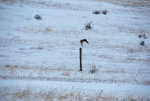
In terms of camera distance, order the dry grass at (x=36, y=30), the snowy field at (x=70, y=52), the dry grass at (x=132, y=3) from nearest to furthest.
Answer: the snowy field at (x=70, y=52), the dry grass at (x=36, y=30), the dry grass at (x=132, y=3)

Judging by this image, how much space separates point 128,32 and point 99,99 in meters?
12.4

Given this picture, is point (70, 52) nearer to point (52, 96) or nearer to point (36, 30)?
point (36, 30)

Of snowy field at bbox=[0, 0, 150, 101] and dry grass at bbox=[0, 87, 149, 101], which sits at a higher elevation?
snowy field at bbox=[0, 0, 150, 101]

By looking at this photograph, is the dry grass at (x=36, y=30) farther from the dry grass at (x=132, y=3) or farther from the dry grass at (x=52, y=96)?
the dry grass at (x=132, y=3)

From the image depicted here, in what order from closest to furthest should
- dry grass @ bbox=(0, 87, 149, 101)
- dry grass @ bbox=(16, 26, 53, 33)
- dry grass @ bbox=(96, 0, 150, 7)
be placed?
dry grass @ bbox=(0, 87, 149, 101), dry grass @ bbox=(16, 26, 53, 33), dry grass @ bbox=(96, 0, 150, 7)

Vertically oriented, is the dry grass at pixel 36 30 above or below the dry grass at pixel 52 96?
above

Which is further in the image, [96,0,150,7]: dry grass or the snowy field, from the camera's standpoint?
[96,0,150,7]: dry grass

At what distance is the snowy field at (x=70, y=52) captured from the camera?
783cm

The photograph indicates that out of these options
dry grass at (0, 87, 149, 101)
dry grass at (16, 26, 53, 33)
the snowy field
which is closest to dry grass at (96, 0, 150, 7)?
the snowy field

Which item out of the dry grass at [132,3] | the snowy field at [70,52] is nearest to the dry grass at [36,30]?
the snowy field at [70,52]

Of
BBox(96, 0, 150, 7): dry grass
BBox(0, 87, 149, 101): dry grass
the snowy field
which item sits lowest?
BBox(0, 87, 149, 101): dry grass

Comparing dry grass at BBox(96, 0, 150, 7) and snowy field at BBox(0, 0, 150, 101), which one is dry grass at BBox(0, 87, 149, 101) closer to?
snowy field at BBox(0, 0, 150, 101)

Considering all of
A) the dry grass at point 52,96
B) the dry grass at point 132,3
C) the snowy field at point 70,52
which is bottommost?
the dry grass at point 52,96

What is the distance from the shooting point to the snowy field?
7.83 meters
